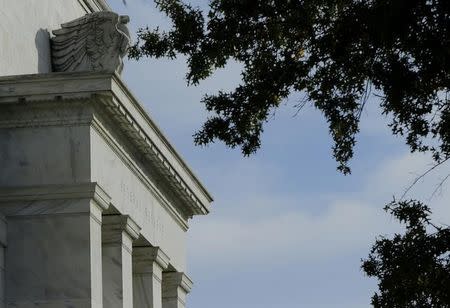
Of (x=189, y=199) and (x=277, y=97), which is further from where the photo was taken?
(x=189, y=199)

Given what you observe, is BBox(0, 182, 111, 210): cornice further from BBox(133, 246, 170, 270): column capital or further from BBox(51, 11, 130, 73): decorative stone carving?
BBox(133, 246, 170, 270): column capital

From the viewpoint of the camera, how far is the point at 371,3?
31.4m

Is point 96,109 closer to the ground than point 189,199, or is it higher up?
closer to the ground

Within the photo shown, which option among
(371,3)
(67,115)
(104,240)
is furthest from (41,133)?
(371,3)

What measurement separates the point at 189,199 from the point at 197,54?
18959 mm

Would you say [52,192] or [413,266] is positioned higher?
[52,192]

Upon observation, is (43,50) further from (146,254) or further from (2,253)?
(2,253)

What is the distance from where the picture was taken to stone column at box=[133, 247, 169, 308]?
48062 millimetres

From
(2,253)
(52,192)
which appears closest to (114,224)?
(52,192)

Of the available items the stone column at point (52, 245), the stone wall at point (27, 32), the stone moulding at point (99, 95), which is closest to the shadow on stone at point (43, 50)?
the stone wall at point (27, 32)

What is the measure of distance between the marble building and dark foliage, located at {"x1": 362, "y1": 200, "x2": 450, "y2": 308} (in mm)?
11245

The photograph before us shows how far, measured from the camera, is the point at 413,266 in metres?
31.3

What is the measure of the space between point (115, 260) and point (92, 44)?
19.3ft

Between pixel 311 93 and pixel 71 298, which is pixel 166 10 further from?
pixel 71 298
